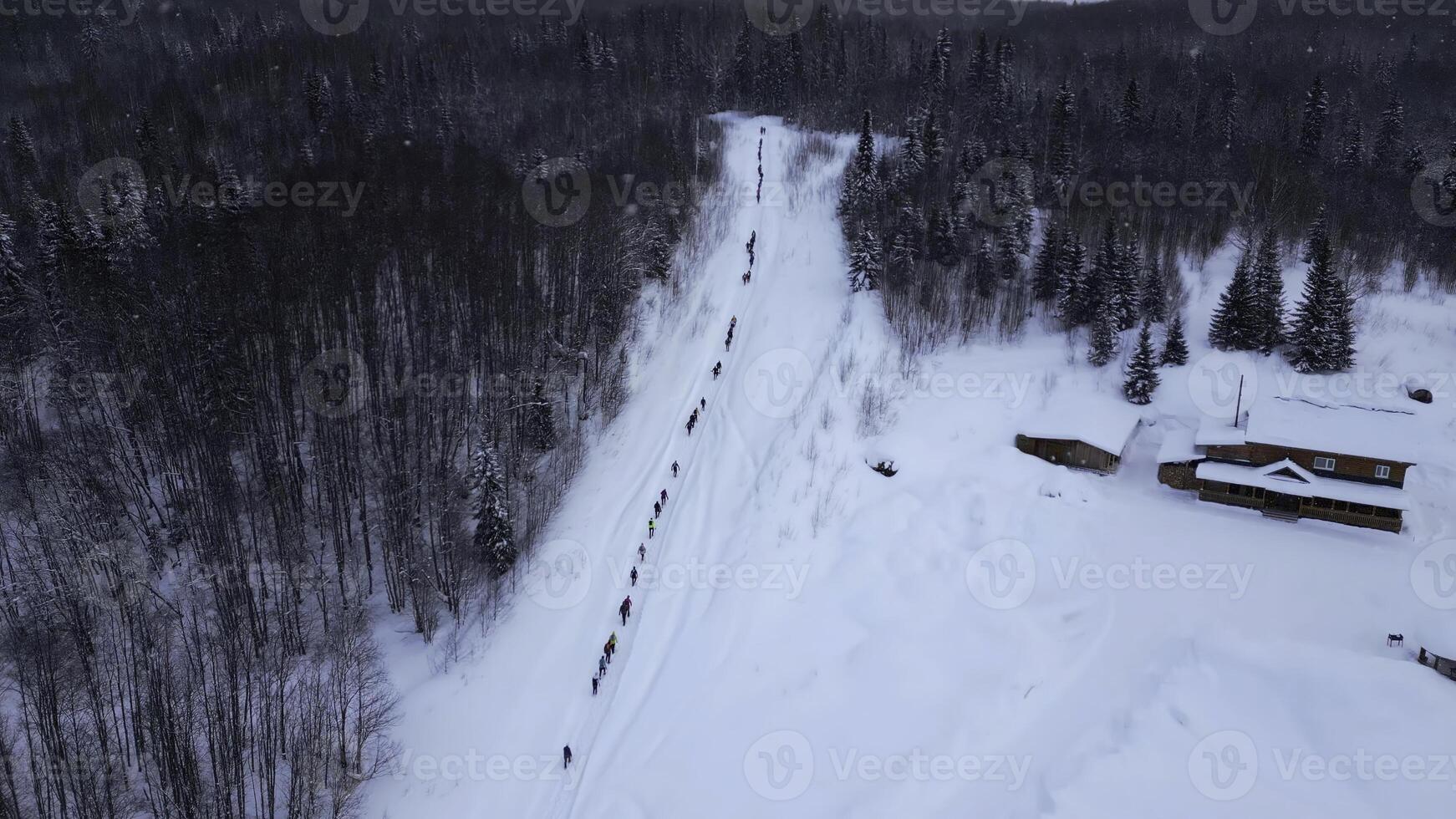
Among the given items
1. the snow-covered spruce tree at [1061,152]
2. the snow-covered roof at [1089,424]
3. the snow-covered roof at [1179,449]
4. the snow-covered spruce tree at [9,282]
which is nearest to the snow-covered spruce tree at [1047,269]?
the snow-covered roof at [1089,424]

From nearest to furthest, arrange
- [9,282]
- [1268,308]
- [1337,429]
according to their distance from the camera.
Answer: [1337,429] → [9,282] → [1268,308]

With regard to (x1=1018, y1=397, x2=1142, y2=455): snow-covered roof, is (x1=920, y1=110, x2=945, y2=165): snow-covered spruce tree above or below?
above

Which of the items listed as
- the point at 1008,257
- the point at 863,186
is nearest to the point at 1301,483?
the point at 1008,257

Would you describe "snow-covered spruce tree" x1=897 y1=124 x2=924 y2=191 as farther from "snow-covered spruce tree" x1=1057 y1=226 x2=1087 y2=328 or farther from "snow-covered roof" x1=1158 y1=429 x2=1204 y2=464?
"snow-covered roof" x1=1158 y1=429 x2=1204 y2=464

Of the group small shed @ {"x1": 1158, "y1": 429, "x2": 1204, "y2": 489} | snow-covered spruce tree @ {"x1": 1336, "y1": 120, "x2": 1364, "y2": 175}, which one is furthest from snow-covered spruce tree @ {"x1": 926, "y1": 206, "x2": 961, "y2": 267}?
snow-covered spruce tree @ {"x1": 1336, "y1": 120, "x2": 1364, "y2": 175}

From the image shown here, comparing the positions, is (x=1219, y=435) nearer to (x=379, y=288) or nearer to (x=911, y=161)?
(x=911, y=161)

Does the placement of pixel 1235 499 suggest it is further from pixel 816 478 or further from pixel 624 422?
pixel 624 422
